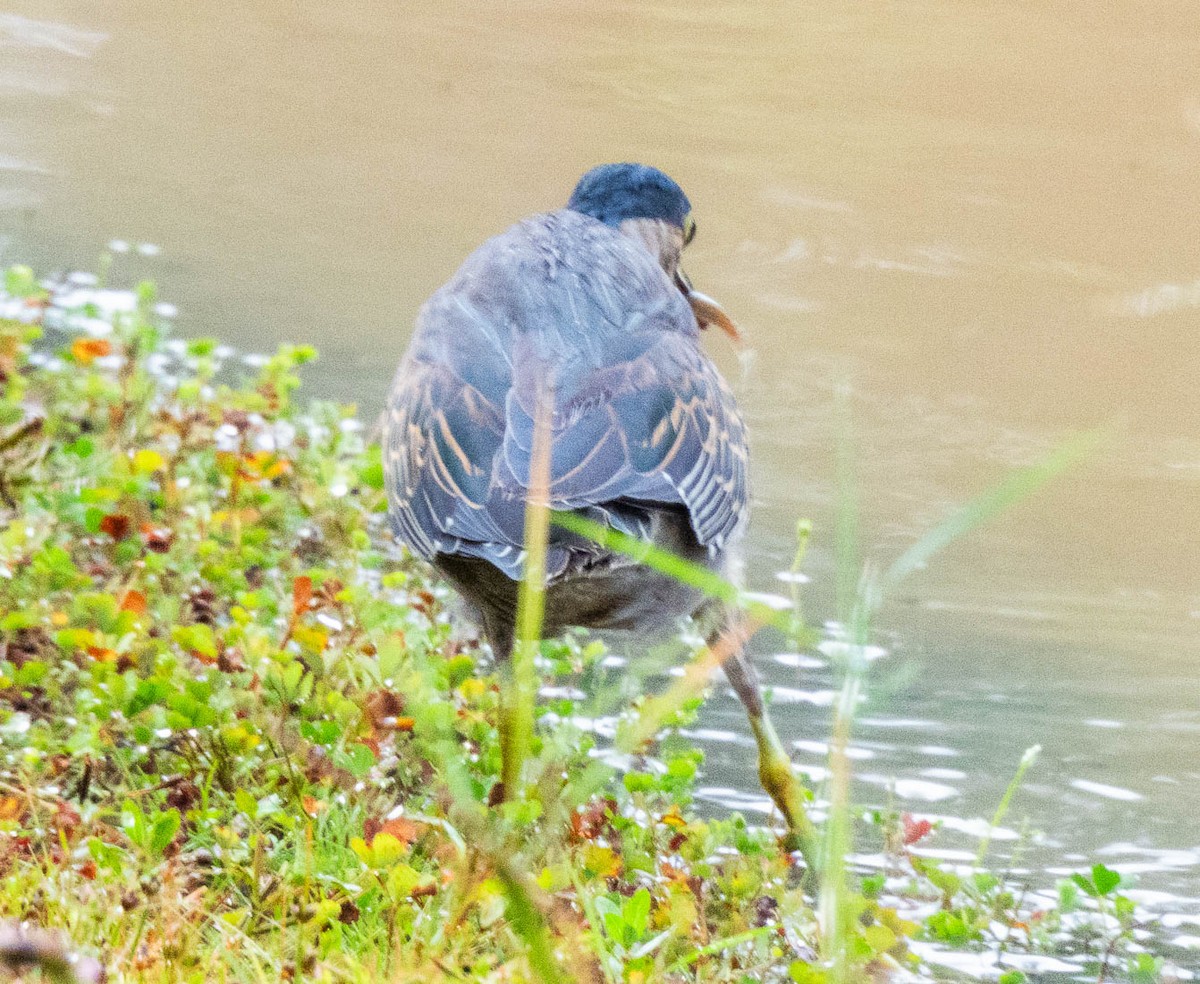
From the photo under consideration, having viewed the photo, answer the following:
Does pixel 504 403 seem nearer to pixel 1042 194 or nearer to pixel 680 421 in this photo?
pixel 680 421

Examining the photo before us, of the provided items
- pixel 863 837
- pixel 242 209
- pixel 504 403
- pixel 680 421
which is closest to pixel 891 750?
pixel 863 837

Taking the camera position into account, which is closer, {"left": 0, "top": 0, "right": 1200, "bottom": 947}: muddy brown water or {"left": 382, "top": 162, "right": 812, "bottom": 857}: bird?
{"left": 382, "top": 162, "right": 812, "bottom": 857}: bird

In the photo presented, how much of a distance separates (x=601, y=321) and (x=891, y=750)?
1.36 m

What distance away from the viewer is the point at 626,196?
540 cm

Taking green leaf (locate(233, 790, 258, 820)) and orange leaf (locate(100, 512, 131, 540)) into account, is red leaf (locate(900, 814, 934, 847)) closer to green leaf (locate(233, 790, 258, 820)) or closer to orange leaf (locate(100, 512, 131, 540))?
Result: green leaf (locate(233, 790, 258, 820))

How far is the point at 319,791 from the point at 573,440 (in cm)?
86

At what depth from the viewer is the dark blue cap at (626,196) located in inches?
212

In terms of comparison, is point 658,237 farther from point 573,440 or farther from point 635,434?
point 573,440

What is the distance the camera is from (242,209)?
8.73 m

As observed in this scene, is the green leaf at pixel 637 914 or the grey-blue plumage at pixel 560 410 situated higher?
the grey-blue plumage at pixel 560 410

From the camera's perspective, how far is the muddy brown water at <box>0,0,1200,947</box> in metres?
4.91

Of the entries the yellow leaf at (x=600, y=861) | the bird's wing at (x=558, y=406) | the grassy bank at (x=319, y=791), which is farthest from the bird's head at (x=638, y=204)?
the yellow leaf at (x=600, y=861)

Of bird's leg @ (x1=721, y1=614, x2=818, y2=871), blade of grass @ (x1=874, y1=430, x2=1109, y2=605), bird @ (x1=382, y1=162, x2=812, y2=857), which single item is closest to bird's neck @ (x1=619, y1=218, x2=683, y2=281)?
bird @ (x1=382, y1=162, x2=812, y2=857)

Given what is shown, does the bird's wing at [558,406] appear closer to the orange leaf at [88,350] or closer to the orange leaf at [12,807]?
the orange leaf at [12,807]
